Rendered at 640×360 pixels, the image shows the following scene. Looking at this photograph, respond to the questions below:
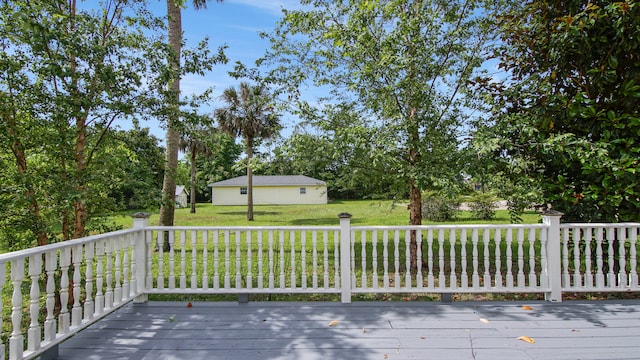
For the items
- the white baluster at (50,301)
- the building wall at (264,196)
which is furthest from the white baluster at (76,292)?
the building wall at (264,196)

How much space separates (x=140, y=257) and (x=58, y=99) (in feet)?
5.84

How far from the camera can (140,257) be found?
371cm

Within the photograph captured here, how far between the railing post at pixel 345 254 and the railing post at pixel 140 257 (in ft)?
6.95

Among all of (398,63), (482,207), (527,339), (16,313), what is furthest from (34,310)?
(482,207)

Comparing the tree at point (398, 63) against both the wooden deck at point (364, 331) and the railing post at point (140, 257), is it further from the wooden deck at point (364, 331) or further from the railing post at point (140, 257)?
the railing post at point (140, 257)

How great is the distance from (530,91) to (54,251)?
524 cm

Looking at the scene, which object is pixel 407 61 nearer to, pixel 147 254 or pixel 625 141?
pixel 625 141

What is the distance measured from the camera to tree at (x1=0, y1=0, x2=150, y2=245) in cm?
334

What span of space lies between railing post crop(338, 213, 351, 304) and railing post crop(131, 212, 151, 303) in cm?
212

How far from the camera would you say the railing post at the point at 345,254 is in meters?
3.61

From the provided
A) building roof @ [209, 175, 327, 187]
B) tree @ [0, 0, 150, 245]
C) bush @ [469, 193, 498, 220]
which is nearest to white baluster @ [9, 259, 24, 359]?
tree @ [0, 0, 150, 245]

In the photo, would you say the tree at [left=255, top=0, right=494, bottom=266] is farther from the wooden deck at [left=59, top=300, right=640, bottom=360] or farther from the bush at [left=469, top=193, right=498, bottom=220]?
the bush at [left=469, top=193, right=498, bottom=220]

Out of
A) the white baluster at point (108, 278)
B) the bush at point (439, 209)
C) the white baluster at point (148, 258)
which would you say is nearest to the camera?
the white baluster at point (108, 278)

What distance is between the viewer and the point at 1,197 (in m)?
3.31
